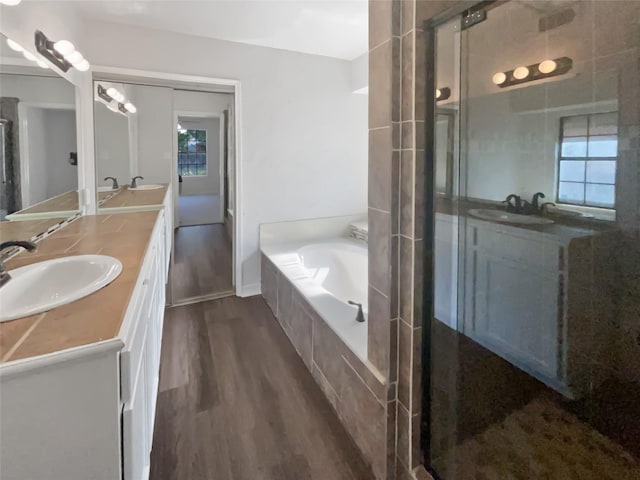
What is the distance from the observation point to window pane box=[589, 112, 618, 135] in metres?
1.03

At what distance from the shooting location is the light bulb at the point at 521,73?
1.17m

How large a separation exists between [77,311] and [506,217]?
1407 millimetres

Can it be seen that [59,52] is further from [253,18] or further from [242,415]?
[242,415]

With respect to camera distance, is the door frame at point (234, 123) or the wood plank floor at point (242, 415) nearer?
the wood plank floor at point (242, 415)

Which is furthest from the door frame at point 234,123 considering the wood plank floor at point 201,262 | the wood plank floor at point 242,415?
the wood plank floor at point 242,415

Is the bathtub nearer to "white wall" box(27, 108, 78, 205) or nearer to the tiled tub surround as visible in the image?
the tiled tub surround

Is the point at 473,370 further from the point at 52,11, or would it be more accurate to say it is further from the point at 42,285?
the point at 52,11

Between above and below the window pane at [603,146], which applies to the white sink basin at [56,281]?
below

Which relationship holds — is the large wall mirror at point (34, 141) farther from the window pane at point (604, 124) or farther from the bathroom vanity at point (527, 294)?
the window pane at point (604, 124)

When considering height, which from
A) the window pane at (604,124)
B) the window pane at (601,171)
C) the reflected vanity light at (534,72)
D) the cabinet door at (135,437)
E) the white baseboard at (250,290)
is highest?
the reflected vanity light at (534,72)

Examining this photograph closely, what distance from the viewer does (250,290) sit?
3.58 m

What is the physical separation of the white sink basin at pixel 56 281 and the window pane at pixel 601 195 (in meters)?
1.53

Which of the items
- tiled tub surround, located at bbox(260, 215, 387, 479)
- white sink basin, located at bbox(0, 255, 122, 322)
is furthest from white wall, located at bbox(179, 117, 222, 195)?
white sink basin, located at bbox(0, 255, 122, 322)

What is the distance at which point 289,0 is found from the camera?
2.39 metres
